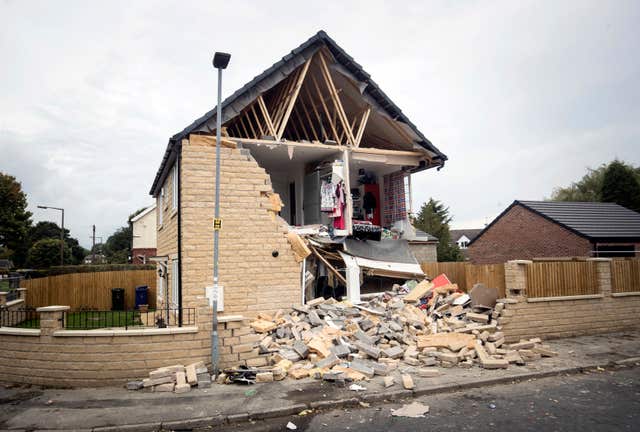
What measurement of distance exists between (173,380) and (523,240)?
81.9ft

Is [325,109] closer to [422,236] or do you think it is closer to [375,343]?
[422,236]

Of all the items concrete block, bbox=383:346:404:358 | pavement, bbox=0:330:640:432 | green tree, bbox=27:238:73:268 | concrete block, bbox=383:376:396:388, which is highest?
green tree, bbox=27:238:73:268

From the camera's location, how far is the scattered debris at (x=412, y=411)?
6.48 meters

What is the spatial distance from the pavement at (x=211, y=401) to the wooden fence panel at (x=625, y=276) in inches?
181

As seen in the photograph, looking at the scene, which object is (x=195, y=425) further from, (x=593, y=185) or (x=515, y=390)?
(x=593, y=185)

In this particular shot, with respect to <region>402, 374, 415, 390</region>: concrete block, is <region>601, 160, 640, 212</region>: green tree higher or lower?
higher

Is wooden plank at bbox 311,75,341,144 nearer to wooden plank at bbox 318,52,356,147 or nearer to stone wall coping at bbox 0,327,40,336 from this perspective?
wooden plank at bbox 318,52,356,147

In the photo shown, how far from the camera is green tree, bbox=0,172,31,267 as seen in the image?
43.4 metres

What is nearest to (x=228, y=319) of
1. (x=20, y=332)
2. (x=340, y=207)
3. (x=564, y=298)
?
(x=20, y=332)

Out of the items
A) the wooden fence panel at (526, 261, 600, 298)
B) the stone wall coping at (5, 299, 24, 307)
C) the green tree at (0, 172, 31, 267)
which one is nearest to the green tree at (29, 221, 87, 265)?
the green tree at (0, 172, 31, 267)

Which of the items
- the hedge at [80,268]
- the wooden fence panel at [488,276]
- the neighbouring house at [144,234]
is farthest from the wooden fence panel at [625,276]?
the neighbouring house at [144,234]

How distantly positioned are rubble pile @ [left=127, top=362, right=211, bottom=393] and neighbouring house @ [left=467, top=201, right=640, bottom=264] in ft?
69.2

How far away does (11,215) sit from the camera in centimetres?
4381

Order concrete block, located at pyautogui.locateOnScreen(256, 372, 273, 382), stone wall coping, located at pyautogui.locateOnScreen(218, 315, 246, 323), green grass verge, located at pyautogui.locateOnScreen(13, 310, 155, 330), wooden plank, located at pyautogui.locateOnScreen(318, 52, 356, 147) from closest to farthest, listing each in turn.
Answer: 1. concrete block, located at pyautogui.locateOnScreen(256, 372, 273, 382)
2. stone wall coping, located at pyautogui.locateOnScreen(218, 315, 246, 323)
3. green grass verge, located at pyautogui.locateOnScreen(13, 310, 155, 330)
4. wooden plank, located at pyautogui.locateOnScreen(318, 52, 356, 147)
